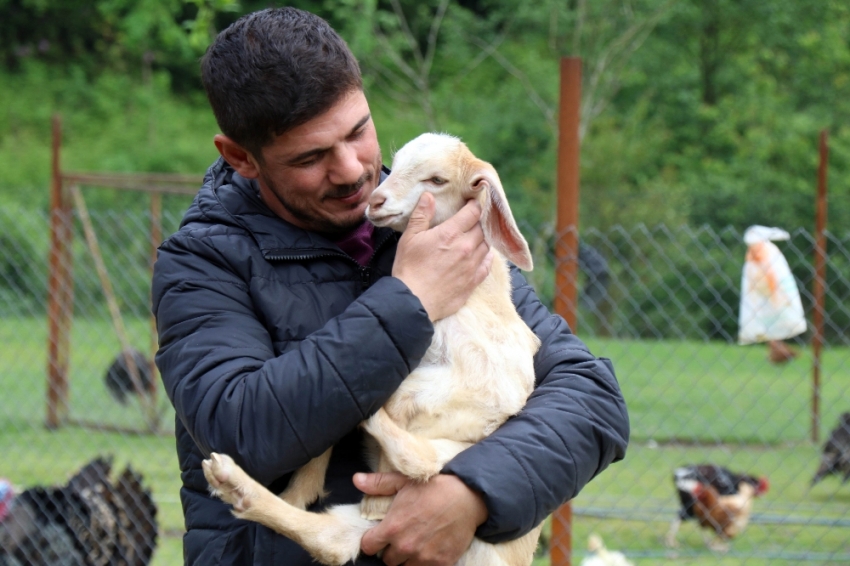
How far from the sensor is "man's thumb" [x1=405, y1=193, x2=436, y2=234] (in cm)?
209

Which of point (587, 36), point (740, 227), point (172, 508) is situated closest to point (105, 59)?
point (587, 36)

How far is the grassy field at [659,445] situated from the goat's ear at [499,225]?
3921 mm

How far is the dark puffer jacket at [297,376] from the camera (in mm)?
1777

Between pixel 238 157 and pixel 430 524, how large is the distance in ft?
2.95

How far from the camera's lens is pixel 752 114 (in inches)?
731

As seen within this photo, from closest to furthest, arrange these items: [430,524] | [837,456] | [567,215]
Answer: [430,524] < [567,215] < [837,456]

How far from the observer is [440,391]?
2084 mm

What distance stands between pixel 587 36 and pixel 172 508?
11.1 meters

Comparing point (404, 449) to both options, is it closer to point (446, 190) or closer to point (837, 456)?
point (446, 190)

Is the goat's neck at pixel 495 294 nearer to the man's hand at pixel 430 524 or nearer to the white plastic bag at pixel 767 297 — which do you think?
the man's hand at pixel 430 524

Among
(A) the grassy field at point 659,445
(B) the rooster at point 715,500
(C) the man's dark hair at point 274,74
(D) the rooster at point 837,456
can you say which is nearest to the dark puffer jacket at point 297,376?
(C) the man's dark hair at point 274,74

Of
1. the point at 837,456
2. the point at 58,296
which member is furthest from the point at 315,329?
the point at 837,456

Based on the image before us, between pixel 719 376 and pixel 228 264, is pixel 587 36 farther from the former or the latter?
pixel 228 264

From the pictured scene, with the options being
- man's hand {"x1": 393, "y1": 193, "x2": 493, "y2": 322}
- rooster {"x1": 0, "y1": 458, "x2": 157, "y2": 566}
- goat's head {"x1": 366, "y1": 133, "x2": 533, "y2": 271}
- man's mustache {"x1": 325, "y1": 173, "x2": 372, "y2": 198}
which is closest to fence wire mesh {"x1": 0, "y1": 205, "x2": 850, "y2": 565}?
rooster {"x1": 0, "y1": 458, "x2": 157, "y2": 566}
